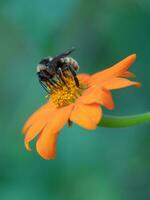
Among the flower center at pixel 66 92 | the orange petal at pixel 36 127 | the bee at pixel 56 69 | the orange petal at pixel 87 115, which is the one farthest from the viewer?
the bee at pixel 56 69

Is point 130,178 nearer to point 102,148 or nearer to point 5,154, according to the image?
point 102,148

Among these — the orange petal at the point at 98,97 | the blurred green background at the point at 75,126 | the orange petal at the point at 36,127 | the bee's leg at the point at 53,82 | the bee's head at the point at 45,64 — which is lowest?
the blurred green background at the point at 75,126

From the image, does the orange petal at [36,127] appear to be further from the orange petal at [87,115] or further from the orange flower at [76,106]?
the orange petal at [87,115]

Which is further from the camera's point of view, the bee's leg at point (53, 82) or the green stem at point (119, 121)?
the bee's leg at point (53, 82)

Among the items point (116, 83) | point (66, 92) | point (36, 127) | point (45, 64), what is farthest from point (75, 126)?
point (116, 83)

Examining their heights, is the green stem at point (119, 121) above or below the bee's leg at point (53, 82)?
below

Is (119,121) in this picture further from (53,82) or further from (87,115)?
(53,82)

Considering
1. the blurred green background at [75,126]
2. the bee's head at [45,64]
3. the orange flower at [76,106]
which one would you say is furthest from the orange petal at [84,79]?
the blurred green background at [75,126]
